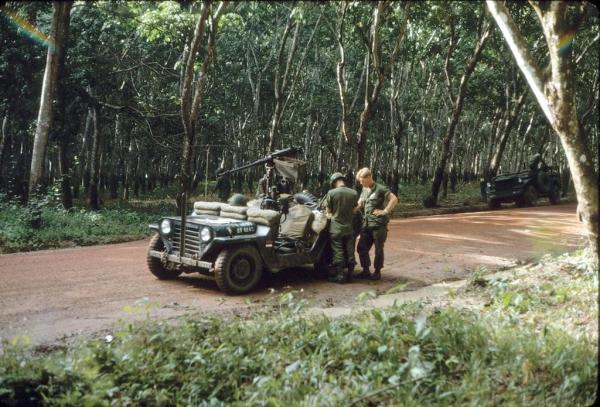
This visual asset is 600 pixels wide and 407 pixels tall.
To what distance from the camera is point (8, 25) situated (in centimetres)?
1391

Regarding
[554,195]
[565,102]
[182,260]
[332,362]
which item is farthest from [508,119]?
[332,362]

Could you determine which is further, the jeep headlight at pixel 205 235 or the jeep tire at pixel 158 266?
the jeep tire at pixel 158 266

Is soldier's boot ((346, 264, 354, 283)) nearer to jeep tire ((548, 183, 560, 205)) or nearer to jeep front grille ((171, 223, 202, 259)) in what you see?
jeep front grille ((171, 223, 202, 259))

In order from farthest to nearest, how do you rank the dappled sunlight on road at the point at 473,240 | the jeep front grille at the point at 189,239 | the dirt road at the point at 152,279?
1. the dappled sunlight on road at the point at 473,240
2. the jeep front grille at the point at 189,239
3. the dirt road at the point at 152,279

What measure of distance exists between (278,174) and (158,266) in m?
2.49

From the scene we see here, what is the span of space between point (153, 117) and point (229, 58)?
562cm

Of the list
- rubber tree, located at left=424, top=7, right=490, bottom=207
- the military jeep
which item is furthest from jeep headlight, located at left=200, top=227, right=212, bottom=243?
the military jeep

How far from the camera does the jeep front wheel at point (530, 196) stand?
72.7 feet

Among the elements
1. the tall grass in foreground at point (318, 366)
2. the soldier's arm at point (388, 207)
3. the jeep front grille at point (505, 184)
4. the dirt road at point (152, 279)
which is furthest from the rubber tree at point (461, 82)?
the tall grass in foreground at point (318, 366)

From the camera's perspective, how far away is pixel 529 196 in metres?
22.3

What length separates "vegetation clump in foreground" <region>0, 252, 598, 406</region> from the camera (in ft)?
14.5

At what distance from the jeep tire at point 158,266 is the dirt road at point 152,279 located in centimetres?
14

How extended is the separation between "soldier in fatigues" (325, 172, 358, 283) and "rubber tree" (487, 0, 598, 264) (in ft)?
12.3

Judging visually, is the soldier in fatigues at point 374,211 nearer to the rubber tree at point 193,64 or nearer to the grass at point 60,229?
the rubber tree at point 193,64
